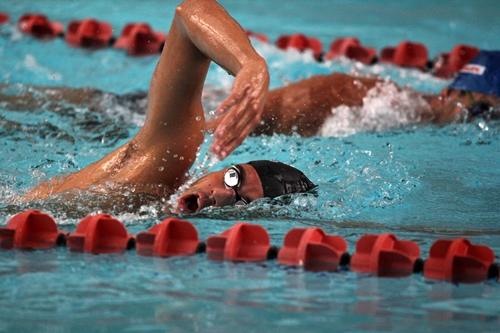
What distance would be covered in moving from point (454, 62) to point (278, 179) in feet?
10.8

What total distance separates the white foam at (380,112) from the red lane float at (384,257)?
1916 millimetres

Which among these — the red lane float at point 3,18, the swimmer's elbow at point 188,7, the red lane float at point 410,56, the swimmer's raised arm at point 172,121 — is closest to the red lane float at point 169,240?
the swimmer's raised arm at point 172,121

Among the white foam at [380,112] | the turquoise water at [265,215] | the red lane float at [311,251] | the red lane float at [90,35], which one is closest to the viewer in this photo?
the turquoise water at [265,215]

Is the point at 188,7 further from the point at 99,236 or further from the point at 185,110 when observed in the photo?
the point at 99,236

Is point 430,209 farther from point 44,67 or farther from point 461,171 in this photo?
point 44,67

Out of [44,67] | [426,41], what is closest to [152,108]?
[44,67]

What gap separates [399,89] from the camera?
194 inches

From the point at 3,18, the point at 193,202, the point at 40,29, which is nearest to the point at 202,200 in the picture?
the point at 193,202

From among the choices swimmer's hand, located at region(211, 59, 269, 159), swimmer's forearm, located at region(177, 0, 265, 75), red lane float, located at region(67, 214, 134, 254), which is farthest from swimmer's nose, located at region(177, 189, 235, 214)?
swimmer's hand, located at region(211, 59, 269, 159)

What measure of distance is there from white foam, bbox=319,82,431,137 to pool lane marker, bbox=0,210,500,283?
1858 mm

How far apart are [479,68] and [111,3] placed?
150 inches

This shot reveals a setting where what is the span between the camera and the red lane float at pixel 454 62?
6.09 m

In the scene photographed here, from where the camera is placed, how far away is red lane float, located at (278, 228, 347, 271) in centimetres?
263

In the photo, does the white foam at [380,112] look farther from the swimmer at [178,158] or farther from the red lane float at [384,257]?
the red lane float at [384,257]
